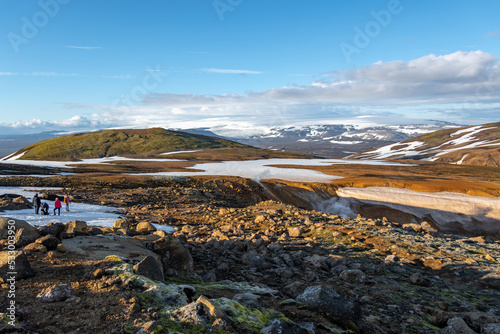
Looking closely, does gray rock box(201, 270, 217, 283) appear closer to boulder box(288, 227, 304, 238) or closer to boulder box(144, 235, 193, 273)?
boulder box(144, 235, 193, 273)

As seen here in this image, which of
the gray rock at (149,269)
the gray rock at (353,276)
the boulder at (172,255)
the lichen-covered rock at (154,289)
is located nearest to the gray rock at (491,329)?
the gray rock at (353,276)

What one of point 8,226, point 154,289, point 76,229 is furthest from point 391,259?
point 8,226

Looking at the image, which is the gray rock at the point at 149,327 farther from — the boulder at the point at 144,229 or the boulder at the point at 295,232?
the boulder at the point at 295,232

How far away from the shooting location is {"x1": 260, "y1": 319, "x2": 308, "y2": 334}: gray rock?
17.8 feet

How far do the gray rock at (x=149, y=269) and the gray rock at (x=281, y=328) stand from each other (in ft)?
11.2

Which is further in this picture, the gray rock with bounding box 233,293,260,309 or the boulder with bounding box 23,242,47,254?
the boulder with bounding box 23,242,47,254

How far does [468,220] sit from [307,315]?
49.1 m

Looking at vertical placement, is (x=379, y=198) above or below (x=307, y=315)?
below

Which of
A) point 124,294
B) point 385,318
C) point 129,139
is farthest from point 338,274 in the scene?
point 129,139

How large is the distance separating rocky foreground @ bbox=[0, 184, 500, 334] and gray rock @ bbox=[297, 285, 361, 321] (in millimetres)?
23

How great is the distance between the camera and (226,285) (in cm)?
852

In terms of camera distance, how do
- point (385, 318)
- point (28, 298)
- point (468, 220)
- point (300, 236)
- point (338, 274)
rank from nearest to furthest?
point (28, 298)
point (385, 318)
point (338, 274)
point (300, 236)
point (468, 220)

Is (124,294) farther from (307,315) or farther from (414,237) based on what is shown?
(414,237)

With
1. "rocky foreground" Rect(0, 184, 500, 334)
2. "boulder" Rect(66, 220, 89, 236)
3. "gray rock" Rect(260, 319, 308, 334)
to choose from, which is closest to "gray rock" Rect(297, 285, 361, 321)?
"rocky foreground" Rect(0, 184, 500, 334)
